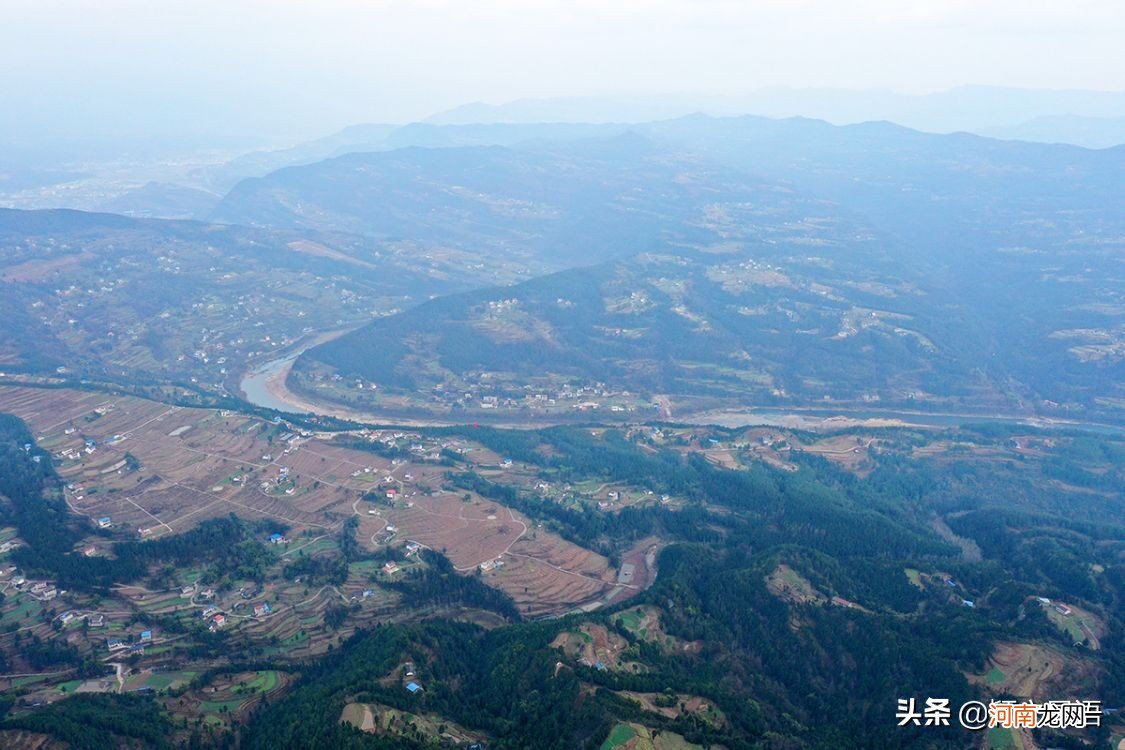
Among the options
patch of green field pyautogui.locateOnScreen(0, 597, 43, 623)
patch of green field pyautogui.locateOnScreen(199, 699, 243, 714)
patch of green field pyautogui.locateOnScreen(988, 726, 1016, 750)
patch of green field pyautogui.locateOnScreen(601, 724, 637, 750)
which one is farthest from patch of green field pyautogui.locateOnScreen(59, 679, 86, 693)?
patch of green field pyautogui.locateOnScreen(988, 726, 1016, 750)

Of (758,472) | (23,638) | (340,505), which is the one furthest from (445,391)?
(23,638)

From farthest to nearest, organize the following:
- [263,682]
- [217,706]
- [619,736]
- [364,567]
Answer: [364,567]
[263,682]
[217,706]
[619,736]

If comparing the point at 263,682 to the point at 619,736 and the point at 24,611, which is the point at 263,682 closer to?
the point at 24,611

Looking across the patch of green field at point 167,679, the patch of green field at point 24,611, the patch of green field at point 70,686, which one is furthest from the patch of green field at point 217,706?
the patch of green field at point 24,611

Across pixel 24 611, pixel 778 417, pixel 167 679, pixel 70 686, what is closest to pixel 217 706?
pixel 167 679

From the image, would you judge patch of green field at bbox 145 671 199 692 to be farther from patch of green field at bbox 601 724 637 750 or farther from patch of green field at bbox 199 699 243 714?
patch of green field at bbox 601 724 637 750

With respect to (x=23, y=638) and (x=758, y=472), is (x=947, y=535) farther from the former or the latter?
(x=23, y=638)

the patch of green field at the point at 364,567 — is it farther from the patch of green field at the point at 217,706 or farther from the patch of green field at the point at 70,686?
the patch of green field at the point at 70,686

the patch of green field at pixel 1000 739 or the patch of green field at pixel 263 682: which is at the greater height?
the patch of green field at pixel 1000 739
